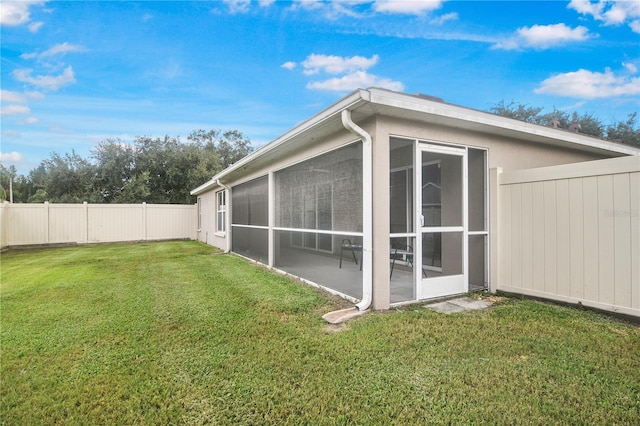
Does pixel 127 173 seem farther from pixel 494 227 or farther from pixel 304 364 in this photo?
pixel 304 364

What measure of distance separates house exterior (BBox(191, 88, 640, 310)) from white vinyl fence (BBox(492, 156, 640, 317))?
0.24 meters

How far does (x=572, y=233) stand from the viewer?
3990 mm

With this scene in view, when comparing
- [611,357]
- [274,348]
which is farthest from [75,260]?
[611,357]

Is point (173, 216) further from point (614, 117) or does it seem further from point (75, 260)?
point (614, 117)

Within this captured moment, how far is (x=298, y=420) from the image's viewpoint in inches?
74.9

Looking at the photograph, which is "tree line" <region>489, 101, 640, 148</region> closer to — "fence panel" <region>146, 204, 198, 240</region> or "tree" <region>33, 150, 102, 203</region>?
"fence panel" <region>146, 204, 198, 240</region>

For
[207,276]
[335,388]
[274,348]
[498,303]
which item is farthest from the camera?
[207,276]

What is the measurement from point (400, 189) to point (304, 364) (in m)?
2.57

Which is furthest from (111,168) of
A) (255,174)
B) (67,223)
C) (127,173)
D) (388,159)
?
(388,159)

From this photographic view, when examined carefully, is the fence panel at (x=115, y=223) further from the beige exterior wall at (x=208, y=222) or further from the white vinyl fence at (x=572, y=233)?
the white vinyl fence at (x=572, y=233)

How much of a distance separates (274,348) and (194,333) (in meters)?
0.98

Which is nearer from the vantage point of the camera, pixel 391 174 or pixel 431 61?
pixel 391 174

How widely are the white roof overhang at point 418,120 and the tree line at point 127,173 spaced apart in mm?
15592

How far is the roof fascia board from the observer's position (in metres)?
3.55
